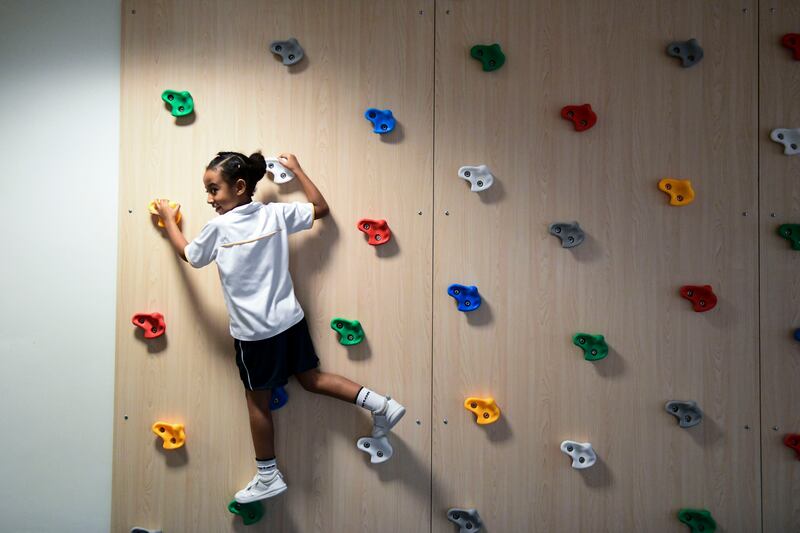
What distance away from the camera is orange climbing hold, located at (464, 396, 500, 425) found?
1563mm

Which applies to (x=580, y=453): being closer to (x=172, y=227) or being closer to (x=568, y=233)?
(x=568, y=233)

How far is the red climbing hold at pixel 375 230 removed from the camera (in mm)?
1586

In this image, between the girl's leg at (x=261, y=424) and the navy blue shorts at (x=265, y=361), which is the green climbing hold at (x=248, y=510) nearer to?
the girl's leg at (x=261, y=424)

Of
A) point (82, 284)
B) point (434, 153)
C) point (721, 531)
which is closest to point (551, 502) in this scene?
point (721, 531)

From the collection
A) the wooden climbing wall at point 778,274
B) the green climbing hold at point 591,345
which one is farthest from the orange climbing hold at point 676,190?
the green climbing hold at point 591,345

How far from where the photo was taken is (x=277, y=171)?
160 cm

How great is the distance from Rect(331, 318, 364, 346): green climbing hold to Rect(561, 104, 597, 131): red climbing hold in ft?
3.55

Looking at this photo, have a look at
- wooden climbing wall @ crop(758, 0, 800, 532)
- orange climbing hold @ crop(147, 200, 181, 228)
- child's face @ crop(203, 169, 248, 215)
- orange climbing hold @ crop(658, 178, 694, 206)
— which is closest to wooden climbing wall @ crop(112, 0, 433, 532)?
orange climbing hold @ crop(147, 200, 181, 228)

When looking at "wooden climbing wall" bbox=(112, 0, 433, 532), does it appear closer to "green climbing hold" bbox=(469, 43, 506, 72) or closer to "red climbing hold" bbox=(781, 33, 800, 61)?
"green climbing hold" bbox=(469, 43, 506, 72)

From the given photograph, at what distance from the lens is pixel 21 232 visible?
1.68 meters

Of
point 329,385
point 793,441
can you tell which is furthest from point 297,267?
point 793,441

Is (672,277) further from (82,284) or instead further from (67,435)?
(67,435)

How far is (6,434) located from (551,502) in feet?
6.84

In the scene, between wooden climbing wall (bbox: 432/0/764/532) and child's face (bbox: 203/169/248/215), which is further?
wooden climbing wall (bbox: 432/0/764/532)
